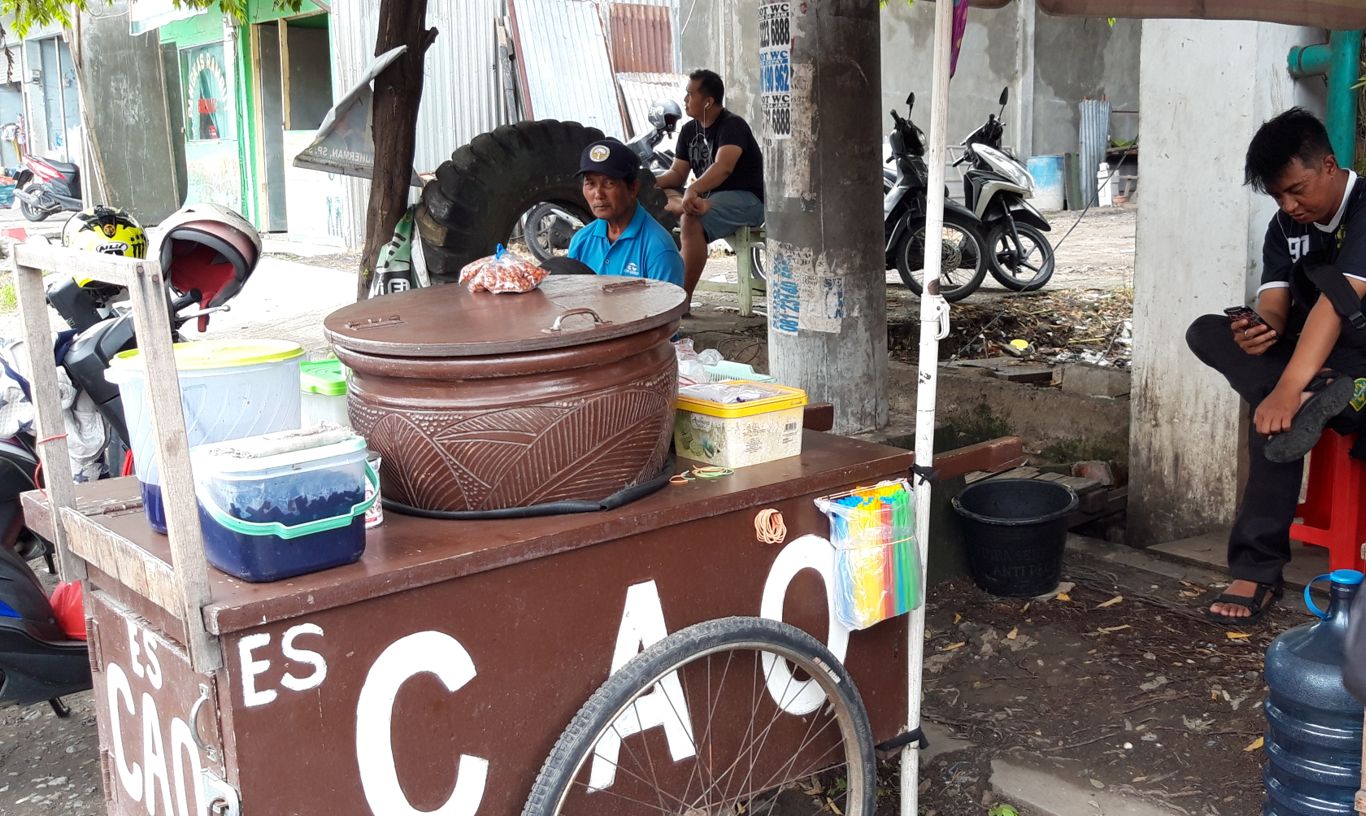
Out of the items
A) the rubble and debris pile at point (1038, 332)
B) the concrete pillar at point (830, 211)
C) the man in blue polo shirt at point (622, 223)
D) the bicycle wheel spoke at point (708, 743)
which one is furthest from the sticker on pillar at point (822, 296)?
the bicycle wheel spoke at point (708, 743)

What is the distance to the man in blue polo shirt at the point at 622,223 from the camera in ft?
13.8

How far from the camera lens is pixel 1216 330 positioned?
156 inches

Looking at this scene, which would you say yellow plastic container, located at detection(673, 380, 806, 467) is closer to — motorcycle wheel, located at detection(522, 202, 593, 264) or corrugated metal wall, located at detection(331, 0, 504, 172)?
motorcycle wheel, located at detection(522, 202, 593, 264)

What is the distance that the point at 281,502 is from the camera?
6.37 ft

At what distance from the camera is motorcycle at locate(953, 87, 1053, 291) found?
8.95 metres

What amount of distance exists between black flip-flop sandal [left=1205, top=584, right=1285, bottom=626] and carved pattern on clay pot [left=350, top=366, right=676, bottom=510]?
254cm

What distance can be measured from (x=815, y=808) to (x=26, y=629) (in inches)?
87.4

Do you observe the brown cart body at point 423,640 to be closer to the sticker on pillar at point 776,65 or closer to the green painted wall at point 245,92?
the sticker on pillar at point 776,65

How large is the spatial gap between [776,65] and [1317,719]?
3155 millimetres

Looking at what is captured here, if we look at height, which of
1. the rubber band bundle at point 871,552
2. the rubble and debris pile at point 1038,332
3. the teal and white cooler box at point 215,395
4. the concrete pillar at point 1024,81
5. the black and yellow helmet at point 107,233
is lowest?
the rubble and debris pile at point 1038,332

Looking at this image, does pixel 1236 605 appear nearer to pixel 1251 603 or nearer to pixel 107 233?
pixel 1251 603

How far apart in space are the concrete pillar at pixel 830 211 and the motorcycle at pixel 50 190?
1694cm

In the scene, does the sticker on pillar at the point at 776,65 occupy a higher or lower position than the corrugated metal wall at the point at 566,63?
lower

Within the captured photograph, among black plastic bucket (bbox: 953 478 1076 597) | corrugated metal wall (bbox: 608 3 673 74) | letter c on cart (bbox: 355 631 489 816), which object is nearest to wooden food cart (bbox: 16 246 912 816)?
letter c on cart (bbox: 355 631 489 816)
